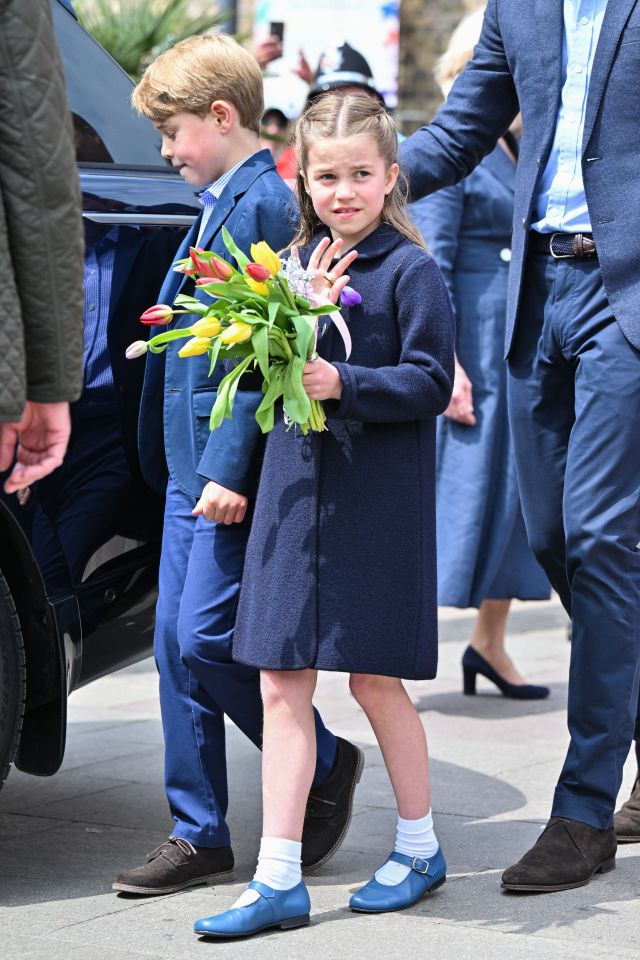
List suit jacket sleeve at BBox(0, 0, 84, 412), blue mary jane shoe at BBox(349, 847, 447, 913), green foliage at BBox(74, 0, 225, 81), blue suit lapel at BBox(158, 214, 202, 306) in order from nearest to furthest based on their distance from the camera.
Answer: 1. suit jacket sleeve at BBox(0, 0, 84, 412)
2. blue mary jane shoe at BBox(349, 847, 447, 913)
3. blue suit lapel at BBox(158, 214, 202, 306)
4. green foliage at BBox(74, 0, 225, 81)

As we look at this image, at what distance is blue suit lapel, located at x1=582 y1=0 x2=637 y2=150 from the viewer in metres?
3.19

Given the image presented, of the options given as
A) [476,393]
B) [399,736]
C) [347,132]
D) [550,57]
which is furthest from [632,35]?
[476,393]

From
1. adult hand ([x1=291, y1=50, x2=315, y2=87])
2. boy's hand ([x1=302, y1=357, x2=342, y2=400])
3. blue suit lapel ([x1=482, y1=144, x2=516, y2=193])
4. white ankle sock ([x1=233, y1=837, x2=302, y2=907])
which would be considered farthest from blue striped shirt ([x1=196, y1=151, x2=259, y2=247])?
adult hand ([x1=291, y1=50, x2=315, y2=87])

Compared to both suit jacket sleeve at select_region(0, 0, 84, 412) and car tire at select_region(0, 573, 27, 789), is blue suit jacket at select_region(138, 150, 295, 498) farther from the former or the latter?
suit jacket sleeve at select_region(0, 0, 84, 412)

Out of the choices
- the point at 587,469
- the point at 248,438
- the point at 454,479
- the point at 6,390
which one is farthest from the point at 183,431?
the point at 454,479

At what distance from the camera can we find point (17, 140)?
2.15 metres

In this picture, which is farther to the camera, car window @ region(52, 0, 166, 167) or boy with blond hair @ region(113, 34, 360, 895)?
car window @ region(52, 0, 166, 167)

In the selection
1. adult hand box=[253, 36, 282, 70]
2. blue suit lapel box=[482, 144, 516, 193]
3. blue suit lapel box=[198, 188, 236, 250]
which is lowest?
blue suit lapel box=[198, 188, 236, 250]

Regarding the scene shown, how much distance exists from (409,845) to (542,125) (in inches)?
61.4

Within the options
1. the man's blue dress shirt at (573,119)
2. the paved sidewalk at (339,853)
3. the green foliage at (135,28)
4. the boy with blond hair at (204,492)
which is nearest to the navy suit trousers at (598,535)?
the man's blue dress shirt at (573,119)

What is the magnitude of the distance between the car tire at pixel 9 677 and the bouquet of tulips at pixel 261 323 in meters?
0.59

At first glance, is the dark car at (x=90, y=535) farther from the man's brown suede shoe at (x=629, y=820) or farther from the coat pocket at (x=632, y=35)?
the man's brown suede shoe at (x=629, y=820)

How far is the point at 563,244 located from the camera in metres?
3.29

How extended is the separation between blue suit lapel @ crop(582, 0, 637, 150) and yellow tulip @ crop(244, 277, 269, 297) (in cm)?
87
